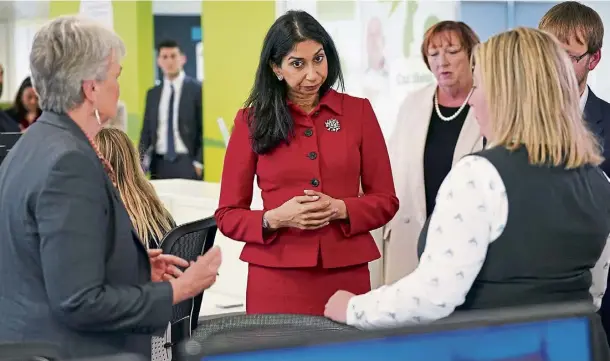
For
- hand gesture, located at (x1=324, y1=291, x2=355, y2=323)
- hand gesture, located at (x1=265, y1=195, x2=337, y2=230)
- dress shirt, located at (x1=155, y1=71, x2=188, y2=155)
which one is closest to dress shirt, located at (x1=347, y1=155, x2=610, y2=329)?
hand gesture, located at (x1=324, y1=291, x2=355, y2=323)

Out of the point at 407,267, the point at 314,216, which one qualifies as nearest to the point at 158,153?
the point at 407,267

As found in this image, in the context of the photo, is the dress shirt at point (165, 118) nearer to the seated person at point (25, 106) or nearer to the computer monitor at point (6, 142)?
the seated person at point (25, 106)

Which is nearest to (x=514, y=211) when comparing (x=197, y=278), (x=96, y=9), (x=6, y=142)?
(x=197, y=278)

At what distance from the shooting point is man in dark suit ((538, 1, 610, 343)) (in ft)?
10.3

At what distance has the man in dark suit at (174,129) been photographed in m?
9.77

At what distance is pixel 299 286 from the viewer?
9.59 ft

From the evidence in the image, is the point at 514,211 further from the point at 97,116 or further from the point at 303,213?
the point at 303,213

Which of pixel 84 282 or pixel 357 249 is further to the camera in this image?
pixel 357 249

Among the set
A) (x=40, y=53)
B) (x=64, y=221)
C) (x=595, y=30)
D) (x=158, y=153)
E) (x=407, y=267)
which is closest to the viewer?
(x=64, y=221)

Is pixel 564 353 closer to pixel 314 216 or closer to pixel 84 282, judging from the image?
pixel 84 282

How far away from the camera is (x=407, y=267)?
3611mm

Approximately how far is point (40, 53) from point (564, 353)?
116 centimetres

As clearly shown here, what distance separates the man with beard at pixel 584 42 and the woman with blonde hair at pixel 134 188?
4.63 feet

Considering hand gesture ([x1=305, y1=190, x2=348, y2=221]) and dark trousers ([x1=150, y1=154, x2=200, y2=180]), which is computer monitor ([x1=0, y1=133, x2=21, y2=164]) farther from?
dark trousers ([x1=150, y1=154, x2=200, y2=180])
